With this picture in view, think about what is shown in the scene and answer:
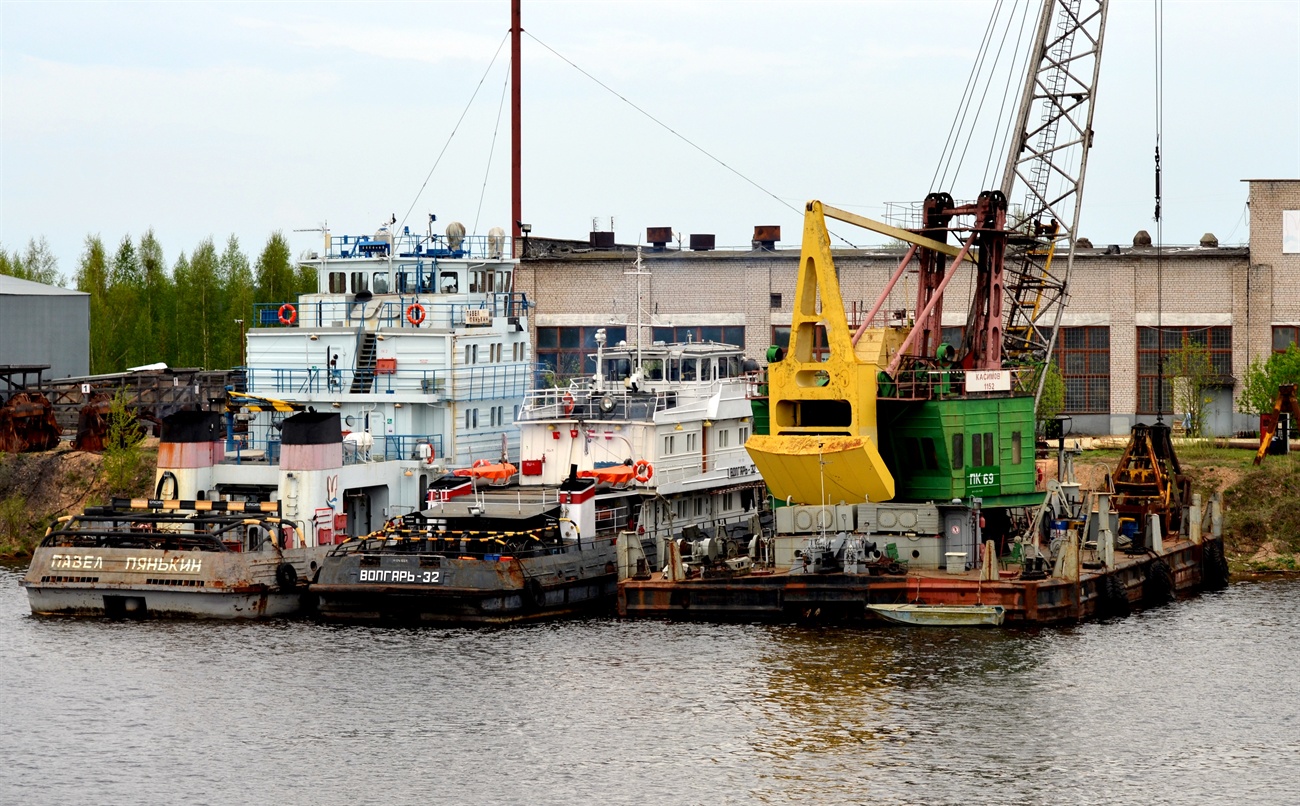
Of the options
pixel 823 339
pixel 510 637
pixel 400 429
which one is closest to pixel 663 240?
pixel 400 429

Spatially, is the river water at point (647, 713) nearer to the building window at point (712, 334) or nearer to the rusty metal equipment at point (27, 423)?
the rusty metal equipment at point (27, 423)

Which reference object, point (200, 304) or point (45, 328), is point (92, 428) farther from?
point (200, 304)

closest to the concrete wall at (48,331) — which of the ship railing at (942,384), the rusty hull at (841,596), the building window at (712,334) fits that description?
the building window at (712,334)

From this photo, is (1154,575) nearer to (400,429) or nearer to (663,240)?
(400,429)

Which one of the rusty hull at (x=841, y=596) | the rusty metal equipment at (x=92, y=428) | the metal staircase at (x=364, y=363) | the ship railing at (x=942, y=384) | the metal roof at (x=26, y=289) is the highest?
the metal roof at (x=26, y=289)

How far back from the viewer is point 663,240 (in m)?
78.6

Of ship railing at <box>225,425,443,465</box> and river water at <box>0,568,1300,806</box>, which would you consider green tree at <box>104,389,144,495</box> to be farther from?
river water at <box>0,568,1300,806</box>

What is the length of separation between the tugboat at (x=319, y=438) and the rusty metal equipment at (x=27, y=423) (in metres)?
9.73

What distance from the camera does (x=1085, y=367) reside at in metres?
72.4

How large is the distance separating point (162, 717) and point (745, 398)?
21635 millimetres

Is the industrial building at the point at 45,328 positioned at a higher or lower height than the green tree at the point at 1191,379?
higher

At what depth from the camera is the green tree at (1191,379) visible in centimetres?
6675

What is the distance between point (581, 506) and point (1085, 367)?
109 feet

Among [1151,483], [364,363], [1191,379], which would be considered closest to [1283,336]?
[1191,379]
